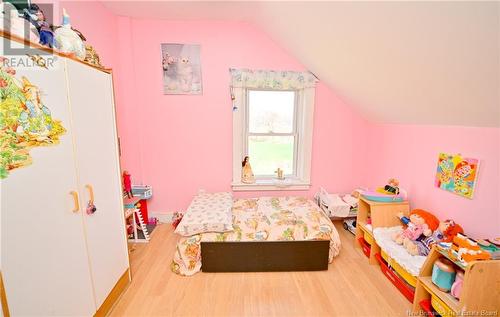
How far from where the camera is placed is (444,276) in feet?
4.52

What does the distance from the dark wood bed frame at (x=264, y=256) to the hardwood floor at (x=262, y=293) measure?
63 mm

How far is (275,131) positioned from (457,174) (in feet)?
6.31

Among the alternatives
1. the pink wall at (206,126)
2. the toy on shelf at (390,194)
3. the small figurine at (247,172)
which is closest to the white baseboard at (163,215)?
the pink wall at (206,126)

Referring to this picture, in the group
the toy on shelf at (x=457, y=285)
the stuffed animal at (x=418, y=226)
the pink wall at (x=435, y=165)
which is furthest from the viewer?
the stuffed animal at (x=418, y=226)

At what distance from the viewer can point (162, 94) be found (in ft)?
8.88

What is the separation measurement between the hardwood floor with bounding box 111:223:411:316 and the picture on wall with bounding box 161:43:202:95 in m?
1.99

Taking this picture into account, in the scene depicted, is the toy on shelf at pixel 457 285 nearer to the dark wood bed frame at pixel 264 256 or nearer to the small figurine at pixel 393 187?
the dark wood bed frame at pixel 264 256

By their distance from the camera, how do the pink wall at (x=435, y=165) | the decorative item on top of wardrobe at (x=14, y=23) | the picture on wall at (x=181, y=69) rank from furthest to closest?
1. the picture on wall at (x=181, y=69)
2. the pink wall at (x=435, y=165)
3. the decorative item on top of wardrobe at (x=14, y=23)

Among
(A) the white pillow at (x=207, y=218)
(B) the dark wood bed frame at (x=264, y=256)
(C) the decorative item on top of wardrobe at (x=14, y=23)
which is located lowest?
(B) the dark wood bed frame at (x=264, y=256)

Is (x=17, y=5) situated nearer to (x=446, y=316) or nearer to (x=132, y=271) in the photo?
(x=132, y=271)

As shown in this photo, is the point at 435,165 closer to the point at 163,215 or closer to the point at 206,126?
the point at 206,126

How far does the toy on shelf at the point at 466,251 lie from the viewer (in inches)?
49.4

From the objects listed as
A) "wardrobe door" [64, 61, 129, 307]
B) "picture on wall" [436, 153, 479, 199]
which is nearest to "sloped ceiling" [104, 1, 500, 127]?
"picture on wall" [436, 153, 479, 199]

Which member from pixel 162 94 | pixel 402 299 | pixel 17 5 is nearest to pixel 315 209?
pixel 402 299
